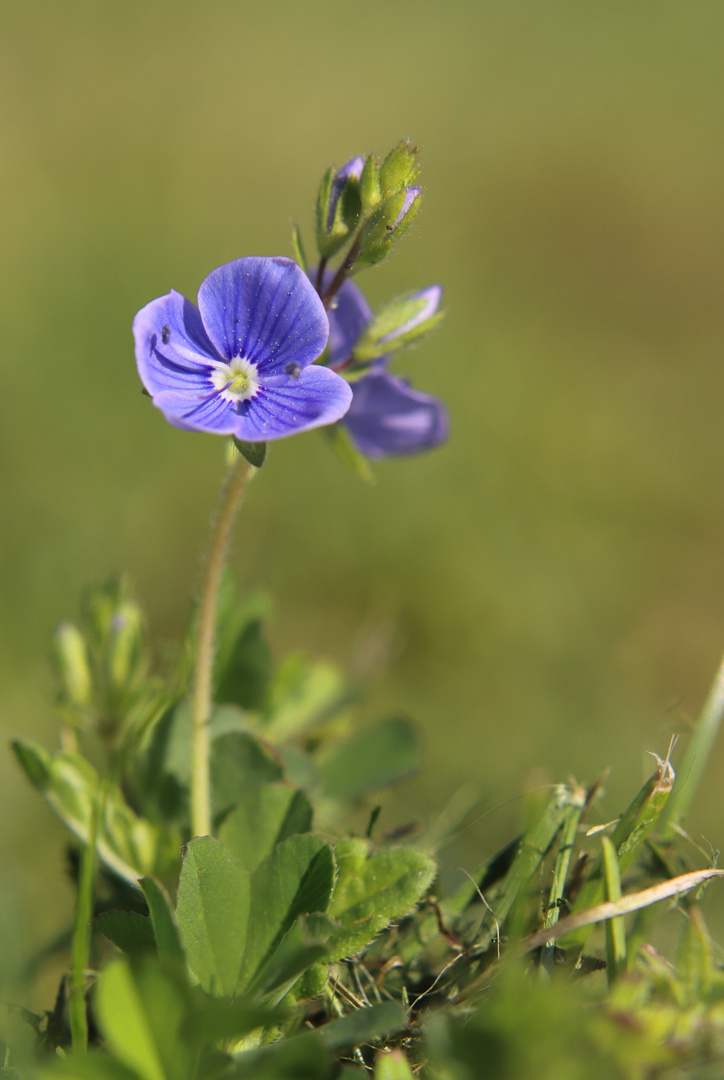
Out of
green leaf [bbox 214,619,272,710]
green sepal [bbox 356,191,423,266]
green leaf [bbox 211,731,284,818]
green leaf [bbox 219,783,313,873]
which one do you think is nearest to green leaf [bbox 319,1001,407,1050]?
green leaf [bbox 219,783,313,873]

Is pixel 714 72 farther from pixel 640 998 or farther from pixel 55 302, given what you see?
pixel 640 998

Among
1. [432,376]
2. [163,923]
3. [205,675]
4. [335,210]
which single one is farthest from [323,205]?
[432,376]

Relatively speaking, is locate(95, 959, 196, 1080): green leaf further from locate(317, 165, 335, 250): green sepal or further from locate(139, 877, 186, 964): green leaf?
locate(317, 165, 335, 250): green sepal

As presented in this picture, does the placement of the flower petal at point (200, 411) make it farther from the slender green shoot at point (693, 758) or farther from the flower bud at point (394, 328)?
the slender green shoot at point (693, 758)

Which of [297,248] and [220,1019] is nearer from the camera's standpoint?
[220,1019]

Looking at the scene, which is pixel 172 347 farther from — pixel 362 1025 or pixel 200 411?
pixel 362 1025

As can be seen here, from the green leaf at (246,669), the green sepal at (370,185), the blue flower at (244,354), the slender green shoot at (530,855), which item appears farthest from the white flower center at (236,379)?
the slender green shoot at (530,855)

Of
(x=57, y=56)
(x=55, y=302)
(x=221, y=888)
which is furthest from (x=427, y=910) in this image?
(x=57, y=56)
